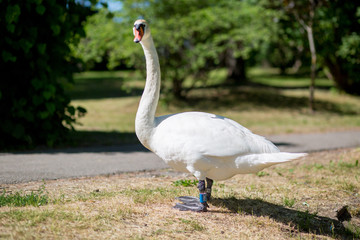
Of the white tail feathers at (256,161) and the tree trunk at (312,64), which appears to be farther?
the tree trunk at (312,64)

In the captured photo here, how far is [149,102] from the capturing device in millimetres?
4484

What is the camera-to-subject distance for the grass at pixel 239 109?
36.2 feet

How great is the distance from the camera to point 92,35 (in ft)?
48.3

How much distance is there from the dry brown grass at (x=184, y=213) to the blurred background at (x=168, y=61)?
115 inches

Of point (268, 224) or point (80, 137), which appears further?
point (80, 137)

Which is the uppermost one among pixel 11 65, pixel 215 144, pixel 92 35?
pixel 92 35

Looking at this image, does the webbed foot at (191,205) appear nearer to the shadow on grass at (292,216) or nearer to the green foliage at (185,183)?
the shadow on grass at (292,216)

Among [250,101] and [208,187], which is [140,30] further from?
[250,101]

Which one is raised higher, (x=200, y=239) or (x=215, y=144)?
(x=215, y=144)

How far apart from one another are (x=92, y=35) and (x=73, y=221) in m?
11.8

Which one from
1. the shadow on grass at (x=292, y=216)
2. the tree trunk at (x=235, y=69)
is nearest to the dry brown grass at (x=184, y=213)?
the shadow on grass at (x=292, y=216)

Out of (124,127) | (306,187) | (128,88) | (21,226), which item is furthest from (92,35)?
(21,226)

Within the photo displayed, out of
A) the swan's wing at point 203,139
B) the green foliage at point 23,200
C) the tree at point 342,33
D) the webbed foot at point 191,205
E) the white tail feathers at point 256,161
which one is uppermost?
the tree at point 342,33

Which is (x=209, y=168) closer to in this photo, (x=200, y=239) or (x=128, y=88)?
(x=200, y=239)
